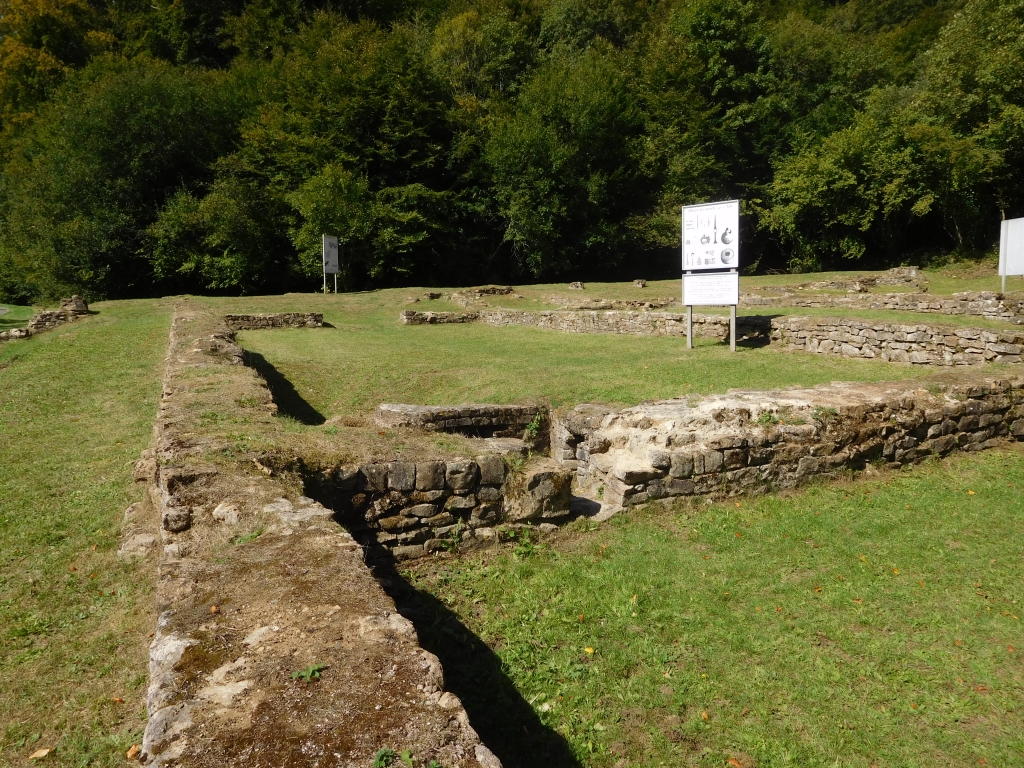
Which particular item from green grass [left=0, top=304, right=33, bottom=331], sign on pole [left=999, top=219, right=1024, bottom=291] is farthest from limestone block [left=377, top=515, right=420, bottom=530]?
green grass [left=0, top=304, right=33, bottom=331]

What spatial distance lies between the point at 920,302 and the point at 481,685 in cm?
1798

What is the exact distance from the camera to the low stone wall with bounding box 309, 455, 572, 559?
16.2 ft

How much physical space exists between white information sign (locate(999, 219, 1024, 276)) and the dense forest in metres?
14.9

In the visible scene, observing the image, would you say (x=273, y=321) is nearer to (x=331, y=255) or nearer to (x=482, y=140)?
(x=331, y=255)

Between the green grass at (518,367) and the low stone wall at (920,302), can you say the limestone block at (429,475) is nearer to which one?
the green grass at (518,367)

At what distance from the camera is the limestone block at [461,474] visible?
16.8 feet

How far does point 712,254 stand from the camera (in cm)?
1384

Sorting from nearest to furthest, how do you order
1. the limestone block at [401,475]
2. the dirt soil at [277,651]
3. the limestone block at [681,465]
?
the dirt soil at [277,651], the limestone block at [401,475], the limestone block at [681,465]

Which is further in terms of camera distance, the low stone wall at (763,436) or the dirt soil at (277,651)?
the low stone wall at (763,436)

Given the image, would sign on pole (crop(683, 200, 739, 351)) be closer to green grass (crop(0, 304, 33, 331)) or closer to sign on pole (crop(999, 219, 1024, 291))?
sign on pole (crop(999, 219, 1024, 291))

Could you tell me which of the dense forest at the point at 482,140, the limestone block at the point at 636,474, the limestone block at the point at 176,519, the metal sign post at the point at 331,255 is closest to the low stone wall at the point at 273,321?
the metal sign post at the point at 331,255

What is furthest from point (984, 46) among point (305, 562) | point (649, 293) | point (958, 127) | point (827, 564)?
point (305, 562)

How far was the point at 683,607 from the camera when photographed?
4492 mm

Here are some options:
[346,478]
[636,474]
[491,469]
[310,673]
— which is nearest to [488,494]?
[491,469]
